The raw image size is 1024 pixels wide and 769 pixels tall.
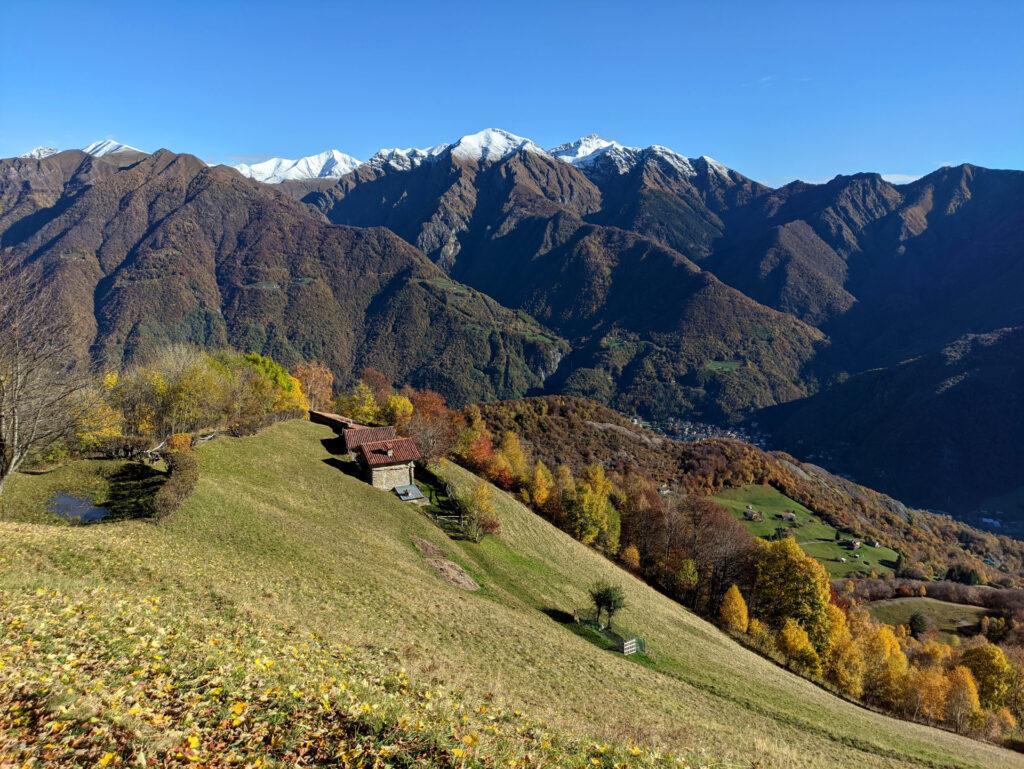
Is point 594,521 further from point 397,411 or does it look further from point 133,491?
point 133,491

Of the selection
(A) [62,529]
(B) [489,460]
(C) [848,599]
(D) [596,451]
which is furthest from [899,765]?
(D) [596,451]

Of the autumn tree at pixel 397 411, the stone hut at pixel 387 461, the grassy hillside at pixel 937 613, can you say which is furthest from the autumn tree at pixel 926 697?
the autumn tree at pixel 397 411

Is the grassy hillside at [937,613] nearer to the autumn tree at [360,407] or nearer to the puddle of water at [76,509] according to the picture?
the autumn tree at [360,407]

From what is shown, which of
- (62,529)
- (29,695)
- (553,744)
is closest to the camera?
(29,695)

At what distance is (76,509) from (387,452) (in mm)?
28519

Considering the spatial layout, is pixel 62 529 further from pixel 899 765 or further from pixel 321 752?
pixel 899 765

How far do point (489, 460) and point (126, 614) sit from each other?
244 feet

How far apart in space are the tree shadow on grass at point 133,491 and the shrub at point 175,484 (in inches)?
30.4

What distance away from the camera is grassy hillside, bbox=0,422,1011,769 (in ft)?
52.7

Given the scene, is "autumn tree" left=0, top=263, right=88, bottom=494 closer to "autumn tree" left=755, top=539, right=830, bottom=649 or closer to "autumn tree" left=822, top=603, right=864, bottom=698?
"autumn tree" left=822, top=603, right=864, bottom=698

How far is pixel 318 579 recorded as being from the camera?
28.9 metres

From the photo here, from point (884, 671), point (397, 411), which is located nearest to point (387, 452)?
point (397, 411)

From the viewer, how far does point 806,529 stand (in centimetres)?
15038

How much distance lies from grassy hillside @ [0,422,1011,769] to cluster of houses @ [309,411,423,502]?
365cm
